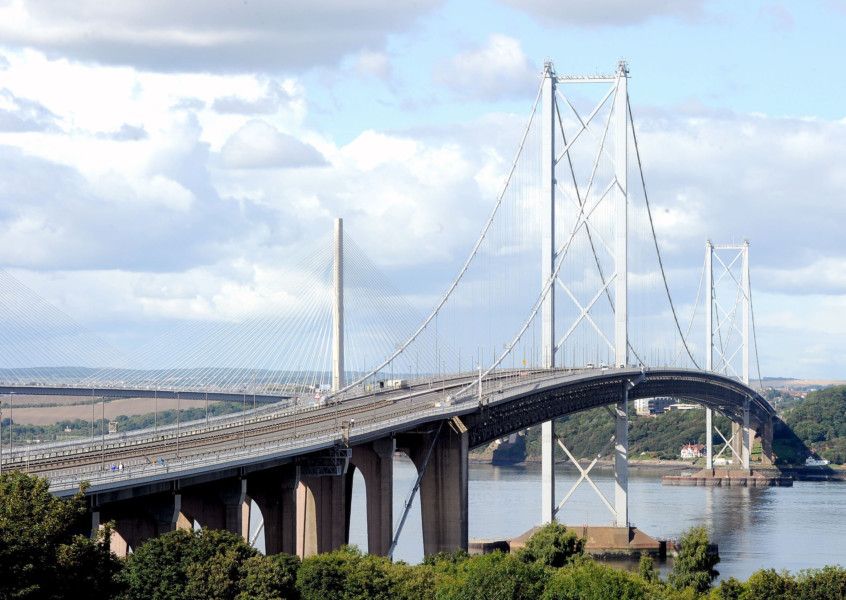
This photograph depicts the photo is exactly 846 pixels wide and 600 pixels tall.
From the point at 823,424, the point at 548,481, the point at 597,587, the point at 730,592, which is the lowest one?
the point at 730,592

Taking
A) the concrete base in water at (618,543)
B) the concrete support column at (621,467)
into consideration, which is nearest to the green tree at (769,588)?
the concrete base in water at (618,543)

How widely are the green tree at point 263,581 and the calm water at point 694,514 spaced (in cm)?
1641

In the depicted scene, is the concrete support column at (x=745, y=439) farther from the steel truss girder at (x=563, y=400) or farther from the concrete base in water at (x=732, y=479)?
the steel truss girder at (x=563, y=400)

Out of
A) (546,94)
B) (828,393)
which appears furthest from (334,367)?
(828,393)

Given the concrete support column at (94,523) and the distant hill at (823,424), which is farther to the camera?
the distant hill at (823,424)

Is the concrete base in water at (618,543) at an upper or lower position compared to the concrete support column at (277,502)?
lower

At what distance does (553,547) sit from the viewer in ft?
119

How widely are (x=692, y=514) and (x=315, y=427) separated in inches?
1124

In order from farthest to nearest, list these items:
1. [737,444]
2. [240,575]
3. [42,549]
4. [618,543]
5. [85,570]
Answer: [737,444] → [618,543] → [240,575] → [85,570] → [42,549]

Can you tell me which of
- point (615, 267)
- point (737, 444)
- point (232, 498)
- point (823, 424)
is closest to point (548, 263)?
point (615, 267)

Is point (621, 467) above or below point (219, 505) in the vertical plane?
above

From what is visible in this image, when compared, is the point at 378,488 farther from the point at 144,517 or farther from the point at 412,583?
the point at 412,583

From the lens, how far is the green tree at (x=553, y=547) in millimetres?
35656

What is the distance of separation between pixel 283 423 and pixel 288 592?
13.5 m
